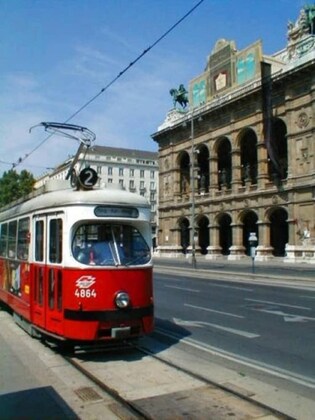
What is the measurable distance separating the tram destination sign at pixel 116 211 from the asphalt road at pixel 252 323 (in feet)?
9.57

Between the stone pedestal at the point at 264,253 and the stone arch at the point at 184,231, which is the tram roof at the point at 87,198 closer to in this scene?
the stone pedestal at the point at 264,253

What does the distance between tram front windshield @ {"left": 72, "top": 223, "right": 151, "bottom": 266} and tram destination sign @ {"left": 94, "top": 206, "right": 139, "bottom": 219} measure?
0.17 metres

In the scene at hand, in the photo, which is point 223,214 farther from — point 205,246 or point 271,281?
point 271,281

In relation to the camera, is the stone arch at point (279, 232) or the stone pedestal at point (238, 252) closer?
the stone arch at point (279, 232)

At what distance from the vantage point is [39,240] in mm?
8797

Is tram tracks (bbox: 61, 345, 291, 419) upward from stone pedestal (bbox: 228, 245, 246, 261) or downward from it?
downward

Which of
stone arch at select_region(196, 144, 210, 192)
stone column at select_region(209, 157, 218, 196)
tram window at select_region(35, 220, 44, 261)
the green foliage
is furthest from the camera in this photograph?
the green foliage

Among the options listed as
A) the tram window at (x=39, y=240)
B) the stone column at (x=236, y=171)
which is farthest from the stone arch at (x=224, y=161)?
the tram window at (x=39, y=240)

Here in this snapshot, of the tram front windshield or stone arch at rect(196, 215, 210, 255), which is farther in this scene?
stone arch at rect(196, 215, 210, 255)

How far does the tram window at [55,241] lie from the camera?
7.91 metres

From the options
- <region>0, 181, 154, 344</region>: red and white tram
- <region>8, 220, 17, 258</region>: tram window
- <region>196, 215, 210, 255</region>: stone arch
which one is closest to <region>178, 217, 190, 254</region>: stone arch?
<region>196, 215, 210, 255</region>: stone arch

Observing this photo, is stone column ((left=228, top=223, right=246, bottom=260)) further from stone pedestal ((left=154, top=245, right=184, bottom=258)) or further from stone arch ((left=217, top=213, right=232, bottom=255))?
stone pedestal ((left=154, top=245, right=184, bottom=258))

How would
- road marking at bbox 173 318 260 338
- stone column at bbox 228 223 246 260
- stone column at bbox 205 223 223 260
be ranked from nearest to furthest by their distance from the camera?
road marking at bbox 173 318 260 338 → stone column at bbox 228 223 246 260 → stone column at bbox 205 223 223 260

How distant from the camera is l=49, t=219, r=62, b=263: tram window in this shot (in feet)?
26.0
